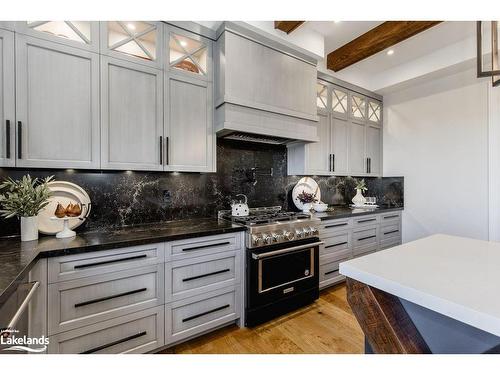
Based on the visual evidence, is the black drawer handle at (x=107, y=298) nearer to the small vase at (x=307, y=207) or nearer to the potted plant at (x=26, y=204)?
the potted plant at (x=26, y=204)

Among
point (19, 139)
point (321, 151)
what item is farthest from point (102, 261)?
point (321, 151)

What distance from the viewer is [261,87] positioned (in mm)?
2355

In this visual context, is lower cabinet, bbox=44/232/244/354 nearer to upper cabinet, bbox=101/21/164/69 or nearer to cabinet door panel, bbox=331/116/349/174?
upper cabinet, bbox=101/21/164/69

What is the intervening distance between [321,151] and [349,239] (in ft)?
3.92

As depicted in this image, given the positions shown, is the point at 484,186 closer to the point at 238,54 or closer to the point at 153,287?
the point at 238,54

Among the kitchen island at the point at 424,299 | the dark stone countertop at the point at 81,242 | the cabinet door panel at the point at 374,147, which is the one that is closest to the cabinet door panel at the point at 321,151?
the cabinet door panel at the point at 374,147

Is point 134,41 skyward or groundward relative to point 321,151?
skyward

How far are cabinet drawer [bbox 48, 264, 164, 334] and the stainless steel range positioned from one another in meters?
0.77

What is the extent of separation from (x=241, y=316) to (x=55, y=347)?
4.19 feet

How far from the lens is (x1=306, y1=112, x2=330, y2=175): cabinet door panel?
3055 millimetres

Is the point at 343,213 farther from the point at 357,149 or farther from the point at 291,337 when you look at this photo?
the point at 291,337

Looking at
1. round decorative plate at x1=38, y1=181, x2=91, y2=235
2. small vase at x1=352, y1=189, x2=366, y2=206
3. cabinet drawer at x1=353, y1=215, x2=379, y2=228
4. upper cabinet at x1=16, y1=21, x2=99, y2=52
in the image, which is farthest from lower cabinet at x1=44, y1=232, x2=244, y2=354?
small vase at x1=352, y1=189, x2=366, y2=206

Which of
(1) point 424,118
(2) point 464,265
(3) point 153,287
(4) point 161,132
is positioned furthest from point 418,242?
(1) point 424,118

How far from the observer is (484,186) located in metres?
2.88
